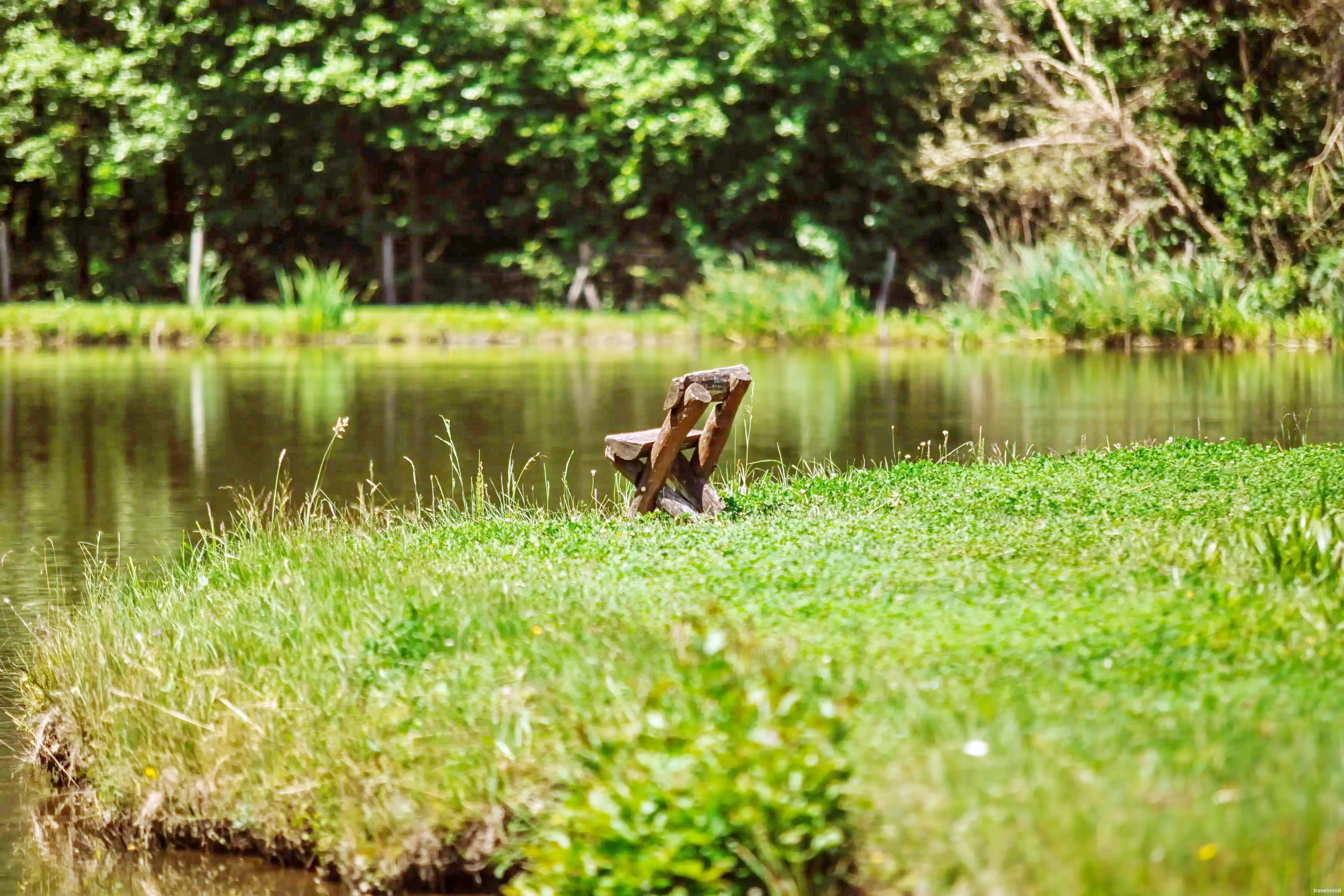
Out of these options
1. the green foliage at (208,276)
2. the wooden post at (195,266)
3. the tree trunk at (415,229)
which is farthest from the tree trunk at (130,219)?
the tree trunk at (415,229)

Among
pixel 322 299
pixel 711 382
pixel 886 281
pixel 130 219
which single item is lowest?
pixel 711 382

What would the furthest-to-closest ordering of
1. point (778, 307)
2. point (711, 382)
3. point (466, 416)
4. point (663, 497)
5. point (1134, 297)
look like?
point (778, 307)
point (1134, 297)
point (466, 416)
point (663, 497)
point (711, 382)

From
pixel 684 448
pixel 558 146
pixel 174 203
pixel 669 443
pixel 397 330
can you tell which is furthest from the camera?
pixel 174 203

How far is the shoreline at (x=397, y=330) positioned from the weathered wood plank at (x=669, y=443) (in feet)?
69.4

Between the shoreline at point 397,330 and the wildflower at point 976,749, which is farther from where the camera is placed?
the shoreline at point 397,330

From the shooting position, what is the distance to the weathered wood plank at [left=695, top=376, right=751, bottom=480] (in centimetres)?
1005

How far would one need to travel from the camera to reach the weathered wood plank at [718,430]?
10.1 m

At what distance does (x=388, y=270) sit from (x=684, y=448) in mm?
27444

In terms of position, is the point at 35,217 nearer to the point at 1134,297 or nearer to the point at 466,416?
the point at 466,416

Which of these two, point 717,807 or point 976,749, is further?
point 717,807

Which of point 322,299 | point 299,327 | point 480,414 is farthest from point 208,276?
point 480,414

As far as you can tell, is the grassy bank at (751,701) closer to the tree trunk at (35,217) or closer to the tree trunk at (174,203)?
the tree trunk at (174,203)

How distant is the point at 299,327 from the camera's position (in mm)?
32812

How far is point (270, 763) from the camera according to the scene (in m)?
6.41
